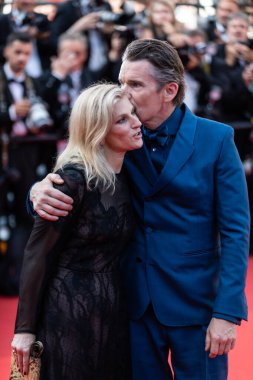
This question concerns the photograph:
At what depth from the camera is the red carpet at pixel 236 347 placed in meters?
3.91

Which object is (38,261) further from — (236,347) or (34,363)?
(236,347)

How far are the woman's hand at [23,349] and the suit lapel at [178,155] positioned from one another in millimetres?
627

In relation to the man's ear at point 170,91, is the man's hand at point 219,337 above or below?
below

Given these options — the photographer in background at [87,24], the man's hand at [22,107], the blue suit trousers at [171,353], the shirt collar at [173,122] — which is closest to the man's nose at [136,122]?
the shirt collar at [173,122]

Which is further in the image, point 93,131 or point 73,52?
point 73,52

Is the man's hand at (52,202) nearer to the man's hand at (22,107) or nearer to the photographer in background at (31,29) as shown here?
the man's hand at (22,107)

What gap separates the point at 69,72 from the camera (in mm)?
5695

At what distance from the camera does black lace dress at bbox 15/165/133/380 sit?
228 cm

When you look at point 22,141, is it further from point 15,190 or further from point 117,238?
point 117,238

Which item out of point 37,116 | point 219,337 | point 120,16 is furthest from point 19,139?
point 219,337

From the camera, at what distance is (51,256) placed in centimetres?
228

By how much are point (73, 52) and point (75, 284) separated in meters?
3.69

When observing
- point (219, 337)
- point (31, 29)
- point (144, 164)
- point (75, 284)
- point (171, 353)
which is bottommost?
point (171, 353)

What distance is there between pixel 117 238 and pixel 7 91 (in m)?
3.15
